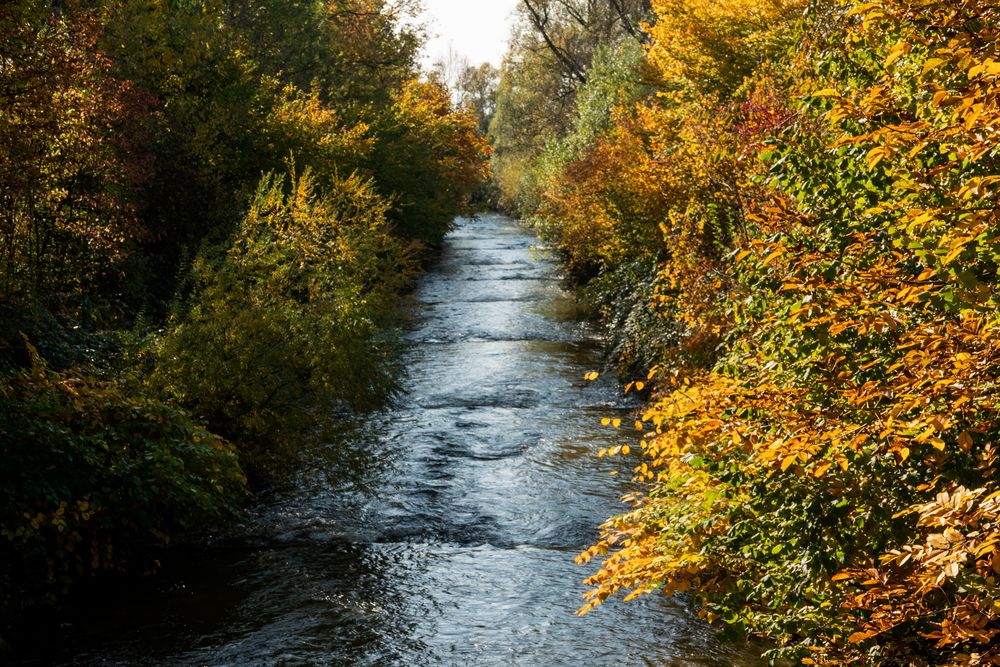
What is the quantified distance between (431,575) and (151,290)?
23.9 feet

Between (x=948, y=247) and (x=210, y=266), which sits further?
(x=210, y=266)

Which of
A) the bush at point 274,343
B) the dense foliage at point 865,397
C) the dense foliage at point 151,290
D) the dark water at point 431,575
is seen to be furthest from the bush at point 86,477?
the dense foliage at point 865,397

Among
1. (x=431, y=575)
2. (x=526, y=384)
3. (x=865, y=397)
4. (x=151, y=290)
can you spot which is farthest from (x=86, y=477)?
(x=526, y=384)

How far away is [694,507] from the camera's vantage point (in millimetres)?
5859

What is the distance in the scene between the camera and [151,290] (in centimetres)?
1345

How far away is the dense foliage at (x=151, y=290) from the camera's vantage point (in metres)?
7.25

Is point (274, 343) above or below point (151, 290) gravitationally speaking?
below

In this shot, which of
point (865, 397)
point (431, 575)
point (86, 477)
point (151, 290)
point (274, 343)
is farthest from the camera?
point (151, 290)

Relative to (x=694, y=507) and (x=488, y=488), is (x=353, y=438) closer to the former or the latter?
(x=488, y=488)

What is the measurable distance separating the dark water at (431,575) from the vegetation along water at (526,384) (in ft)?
0.13

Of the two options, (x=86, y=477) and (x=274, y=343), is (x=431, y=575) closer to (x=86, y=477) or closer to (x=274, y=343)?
(x=86, y=477)

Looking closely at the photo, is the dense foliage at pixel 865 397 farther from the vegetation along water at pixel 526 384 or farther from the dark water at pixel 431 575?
the dark water at pixel 431 575

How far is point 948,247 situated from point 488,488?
721 centimetres

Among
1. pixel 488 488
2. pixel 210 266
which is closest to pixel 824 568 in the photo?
pixel 488 488
